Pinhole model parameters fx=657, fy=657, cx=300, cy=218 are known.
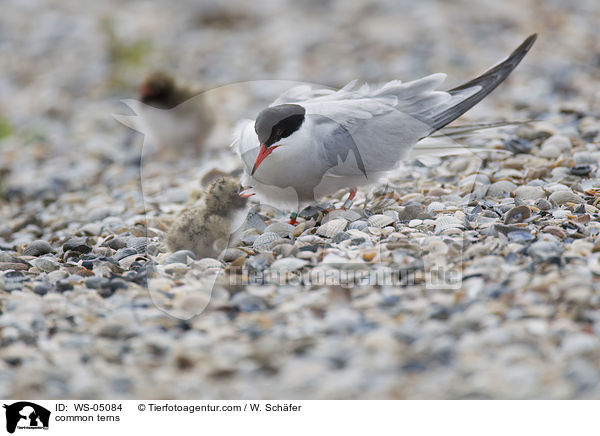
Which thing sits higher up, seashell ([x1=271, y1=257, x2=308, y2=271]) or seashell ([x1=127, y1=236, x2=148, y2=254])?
seashell ([x1=127, y1=236, x2=148, y2=254])

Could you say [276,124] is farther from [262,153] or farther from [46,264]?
[46,264]

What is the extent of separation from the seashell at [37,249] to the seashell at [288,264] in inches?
43.8

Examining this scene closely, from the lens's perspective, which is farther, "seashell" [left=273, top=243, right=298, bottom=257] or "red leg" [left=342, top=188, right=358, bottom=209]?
"red leg" [left=342, top=188, right=358, bottom=209]

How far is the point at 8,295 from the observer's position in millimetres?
2369

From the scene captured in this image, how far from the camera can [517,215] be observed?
2613 mm

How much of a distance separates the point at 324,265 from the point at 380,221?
0.43 m

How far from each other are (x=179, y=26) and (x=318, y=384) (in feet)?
17.2

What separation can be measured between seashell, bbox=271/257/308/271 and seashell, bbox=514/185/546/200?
107 cm

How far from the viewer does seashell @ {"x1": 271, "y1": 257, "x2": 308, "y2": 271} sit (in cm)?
239

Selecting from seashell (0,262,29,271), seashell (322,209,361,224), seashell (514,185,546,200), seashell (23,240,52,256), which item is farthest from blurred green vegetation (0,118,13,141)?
seashell (514,185,546,200)

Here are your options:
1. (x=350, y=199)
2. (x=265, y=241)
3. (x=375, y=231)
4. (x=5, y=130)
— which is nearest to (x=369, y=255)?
(x=375, y=231)

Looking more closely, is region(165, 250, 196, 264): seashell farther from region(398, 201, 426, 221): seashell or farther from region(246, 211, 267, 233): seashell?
region(398, 201, 426, 221): seashell

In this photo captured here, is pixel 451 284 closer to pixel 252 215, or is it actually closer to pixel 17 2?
pixel 252 215
